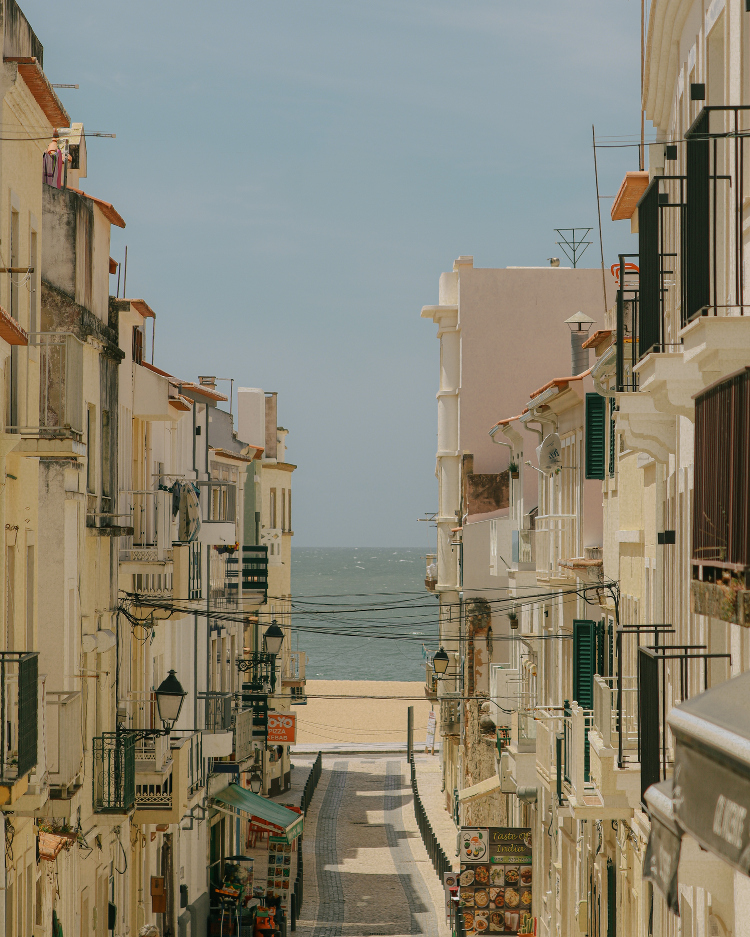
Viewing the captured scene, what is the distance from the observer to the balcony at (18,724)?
11.5m

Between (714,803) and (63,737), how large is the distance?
10.8 m

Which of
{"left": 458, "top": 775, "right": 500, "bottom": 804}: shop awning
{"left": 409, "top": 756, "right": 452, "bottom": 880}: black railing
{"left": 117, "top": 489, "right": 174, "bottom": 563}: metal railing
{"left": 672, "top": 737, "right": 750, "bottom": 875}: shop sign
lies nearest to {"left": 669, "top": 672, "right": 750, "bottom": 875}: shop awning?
{"left": 672, "top": 737, "right": 750, "bottom": 875}: shop sign

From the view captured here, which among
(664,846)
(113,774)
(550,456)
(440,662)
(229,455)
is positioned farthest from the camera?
(229,455)

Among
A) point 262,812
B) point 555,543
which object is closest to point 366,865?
point 262,812

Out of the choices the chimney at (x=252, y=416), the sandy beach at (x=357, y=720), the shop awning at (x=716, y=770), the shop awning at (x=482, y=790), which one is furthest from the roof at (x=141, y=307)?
the sandy beach at (x=357, y=720)

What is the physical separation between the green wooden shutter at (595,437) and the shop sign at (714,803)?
14.8 metres

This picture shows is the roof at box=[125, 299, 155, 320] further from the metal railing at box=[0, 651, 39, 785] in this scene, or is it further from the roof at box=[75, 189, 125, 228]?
the metal railing at box=[0, 651, 39, 785]

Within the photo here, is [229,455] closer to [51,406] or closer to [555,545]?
[555,545]

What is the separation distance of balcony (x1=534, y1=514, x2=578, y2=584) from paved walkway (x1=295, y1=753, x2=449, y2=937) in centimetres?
836

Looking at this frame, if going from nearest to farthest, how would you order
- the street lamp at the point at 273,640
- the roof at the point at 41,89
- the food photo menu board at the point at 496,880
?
the roof at the point at 41,89 < the food photo menu board at the point at 496,880 < the street lamp at the point at 273,640

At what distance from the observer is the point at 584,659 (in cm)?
2061

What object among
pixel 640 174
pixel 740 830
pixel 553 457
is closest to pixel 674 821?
pixel 740 830

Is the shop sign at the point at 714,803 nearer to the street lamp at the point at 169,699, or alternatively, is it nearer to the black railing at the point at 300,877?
the street lamp at the point at 169,699

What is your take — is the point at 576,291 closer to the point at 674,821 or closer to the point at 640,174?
the point at 640,174
